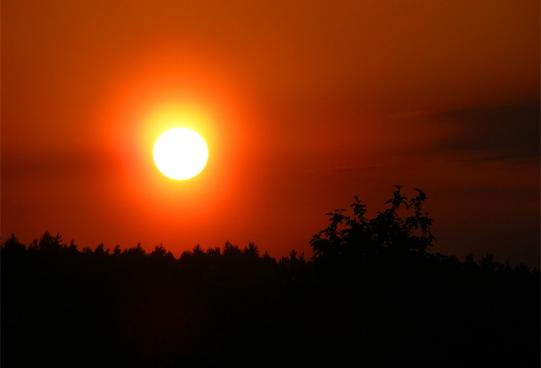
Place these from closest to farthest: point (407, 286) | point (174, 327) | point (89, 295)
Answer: point (407, 286) → point (174, 327) → point (89, 295)

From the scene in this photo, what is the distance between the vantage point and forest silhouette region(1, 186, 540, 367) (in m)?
17.9

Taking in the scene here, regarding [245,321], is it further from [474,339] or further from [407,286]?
[474,339]

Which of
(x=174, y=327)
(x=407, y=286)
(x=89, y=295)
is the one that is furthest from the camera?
(x=89, y=295)

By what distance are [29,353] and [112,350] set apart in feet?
6.20

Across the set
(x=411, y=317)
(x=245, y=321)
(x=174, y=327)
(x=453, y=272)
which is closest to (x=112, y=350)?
(x=174, y=327)

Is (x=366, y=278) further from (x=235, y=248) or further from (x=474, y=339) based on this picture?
(x=235, y=248)

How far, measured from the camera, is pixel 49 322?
1883 cm

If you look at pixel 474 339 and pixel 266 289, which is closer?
pixel 474 339


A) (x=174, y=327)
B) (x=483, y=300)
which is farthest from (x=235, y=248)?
(x=483, y=300)

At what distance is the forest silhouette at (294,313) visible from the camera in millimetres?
17906

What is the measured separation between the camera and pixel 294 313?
1923cm

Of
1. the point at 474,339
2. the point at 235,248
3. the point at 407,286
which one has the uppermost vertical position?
the point at 235,248

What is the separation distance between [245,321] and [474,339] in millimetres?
5818

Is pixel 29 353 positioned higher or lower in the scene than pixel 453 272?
lower
